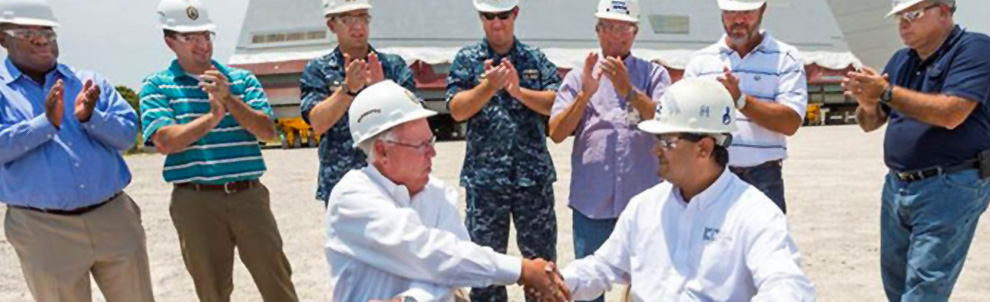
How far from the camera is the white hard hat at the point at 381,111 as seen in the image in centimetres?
295

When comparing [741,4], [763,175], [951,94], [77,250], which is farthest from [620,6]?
[77,250]

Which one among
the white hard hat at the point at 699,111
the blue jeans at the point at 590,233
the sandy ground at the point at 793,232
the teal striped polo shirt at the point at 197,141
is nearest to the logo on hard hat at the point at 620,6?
the blue jeans at the point at 590,233

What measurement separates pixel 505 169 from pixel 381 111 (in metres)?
1.81

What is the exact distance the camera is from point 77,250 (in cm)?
419

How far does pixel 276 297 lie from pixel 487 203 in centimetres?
129

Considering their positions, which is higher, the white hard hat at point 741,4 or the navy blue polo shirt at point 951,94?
the white hard hat at point 741,4

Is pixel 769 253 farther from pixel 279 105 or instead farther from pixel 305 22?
pixel 305 22

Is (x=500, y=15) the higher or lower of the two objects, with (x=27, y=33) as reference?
higher

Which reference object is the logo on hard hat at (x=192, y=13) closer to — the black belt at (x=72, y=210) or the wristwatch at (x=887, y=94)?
the black belt at (x=72, y=210)

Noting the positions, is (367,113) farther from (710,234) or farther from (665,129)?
(710,234)

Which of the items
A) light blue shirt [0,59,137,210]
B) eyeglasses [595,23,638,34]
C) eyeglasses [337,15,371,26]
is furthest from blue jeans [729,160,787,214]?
light blue shirt [0,59,137,210]

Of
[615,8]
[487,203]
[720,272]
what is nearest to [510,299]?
[487,203]

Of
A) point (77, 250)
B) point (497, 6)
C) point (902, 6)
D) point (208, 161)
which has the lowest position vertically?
point (77, 250)

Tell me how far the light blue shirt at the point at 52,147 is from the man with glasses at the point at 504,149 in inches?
69.9
